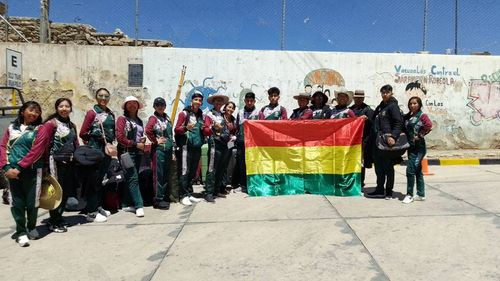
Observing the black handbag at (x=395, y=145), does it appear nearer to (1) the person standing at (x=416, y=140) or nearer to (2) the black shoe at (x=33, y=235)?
(1) the person standing at (x=416, y=140)

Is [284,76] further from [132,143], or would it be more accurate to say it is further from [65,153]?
[65,153]

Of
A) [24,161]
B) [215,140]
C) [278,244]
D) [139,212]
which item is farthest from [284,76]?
[24,161]

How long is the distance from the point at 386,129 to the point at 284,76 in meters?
5.68

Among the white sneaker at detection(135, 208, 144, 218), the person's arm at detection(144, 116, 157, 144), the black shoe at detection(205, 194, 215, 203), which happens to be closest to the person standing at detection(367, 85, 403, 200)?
the black shoe at detection(205, 194, 215, 203)

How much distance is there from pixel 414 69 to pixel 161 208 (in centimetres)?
925

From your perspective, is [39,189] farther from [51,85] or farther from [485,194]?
[51,85]

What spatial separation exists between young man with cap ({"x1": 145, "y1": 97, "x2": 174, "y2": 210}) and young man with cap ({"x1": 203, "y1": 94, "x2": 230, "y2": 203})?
62cm

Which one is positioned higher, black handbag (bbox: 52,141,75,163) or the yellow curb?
black handbag (bbox: 52,141,75,163)

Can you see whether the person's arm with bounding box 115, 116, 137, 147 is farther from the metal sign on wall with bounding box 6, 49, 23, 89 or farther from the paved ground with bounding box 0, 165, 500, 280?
the metal sign on wall with bounding box 6, 49, 23, 89

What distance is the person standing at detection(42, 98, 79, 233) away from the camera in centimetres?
462

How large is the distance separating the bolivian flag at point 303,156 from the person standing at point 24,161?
329cm

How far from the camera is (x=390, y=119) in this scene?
6.02m

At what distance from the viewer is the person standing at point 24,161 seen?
4.11 metres

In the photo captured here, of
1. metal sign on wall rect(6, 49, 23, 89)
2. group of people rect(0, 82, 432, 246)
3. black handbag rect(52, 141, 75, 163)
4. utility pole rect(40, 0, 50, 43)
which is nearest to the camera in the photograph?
group of people rect(0, 82, 432, 246)
